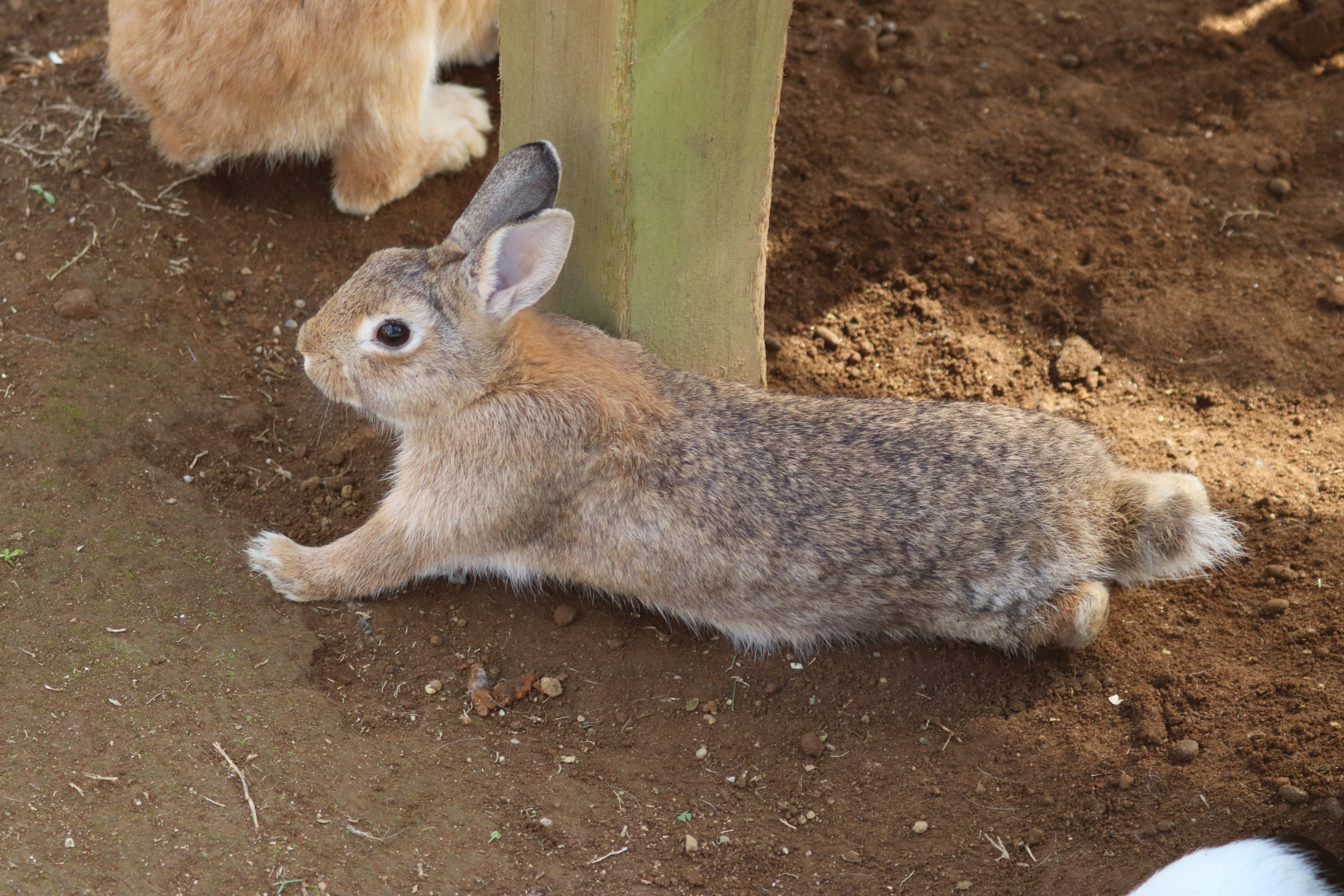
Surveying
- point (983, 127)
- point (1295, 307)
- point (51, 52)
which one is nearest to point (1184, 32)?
point (983, 127)

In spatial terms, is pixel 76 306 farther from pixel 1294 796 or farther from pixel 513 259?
pixel 1294 796

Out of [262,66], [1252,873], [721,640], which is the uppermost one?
[262,66]

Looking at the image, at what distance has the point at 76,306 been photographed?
17.4 feet

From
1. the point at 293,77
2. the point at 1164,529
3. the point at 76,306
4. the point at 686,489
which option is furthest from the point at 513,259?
the point at 1164,529

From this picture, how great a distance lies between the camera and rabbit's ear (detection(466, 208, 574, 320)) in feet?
14.2

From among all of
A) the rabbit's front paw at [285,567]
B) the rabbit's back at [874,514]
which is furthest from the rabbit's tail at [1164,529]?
the rabbit's front paw at [285,567]

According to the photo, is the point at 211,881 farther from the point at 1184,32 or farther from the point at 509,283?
the point at 1184,32

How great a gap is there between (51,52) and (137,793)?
195 inches

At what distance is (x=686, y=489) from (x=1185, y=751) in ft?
6.93

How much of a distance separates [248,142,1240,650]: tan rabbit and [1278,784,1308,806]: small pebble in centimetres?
83

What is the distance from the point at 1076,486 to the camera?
4.50 meters

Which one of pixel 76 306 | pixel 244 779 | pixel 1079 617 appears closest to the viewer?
pixel 244 779

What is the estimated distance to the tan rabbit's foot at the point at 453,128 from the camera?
21.2 feet

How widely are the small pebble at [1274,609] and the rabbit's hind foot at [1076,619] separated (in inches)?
30.1
